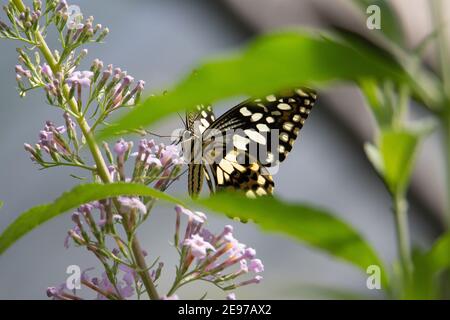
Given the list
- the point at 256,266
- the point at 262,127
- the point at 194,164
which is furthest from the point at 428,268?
the point at 262,127

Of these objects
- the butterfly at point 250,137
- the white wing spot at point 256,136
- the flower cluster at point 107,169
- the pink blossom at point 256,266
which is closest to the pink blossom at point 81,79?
the flower cluster at point 107,169

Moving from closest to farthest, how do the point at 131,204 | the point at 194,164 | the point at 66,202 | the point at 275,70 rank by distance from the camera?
the point at 275,70 → the point at 66,202 → the point at 131,204 → the point at 194,164

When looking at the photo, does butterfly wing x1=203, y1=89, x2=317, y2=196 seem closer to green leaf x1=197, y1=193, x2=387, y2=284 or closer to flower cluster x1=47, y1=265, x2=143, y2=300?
flower cluster x1=47, y1=265, x2=143, y2=300

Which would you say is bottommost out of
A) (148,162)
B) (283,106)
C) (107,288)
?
(107,288)

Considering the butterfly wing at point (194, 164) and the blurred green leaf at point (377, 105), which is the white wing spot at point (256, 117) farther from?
the blurred green leaf at point (377, 105)

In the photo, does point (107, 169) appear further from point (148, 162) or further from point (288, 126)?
point (288, 126)

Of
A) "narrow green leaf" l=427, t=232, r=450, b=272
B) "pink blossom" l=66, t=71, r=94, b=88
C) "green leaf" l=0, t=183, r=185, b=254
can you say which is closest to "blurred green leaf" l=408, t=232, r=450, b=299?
"narrow green leaf" l=427, t=232, r=450, b=272
